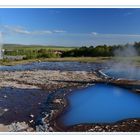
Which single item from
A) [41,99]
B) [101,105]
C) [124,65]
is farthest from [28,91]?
[124,65]

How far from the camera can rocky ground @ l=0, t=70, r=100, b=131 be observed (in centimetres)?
343

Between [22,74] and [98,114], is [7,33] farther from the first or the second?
[98,114]

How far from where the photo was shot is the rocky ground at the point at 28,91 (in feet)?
11.3

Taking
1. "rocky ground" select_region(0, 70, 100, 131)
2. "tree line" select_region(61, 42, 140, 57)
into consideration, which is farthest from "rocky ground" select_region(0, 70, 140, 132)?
"tree line" select_region(61, 42, 140, 57)

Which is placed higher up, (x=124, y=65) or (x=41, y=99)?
(x=124, y=65)

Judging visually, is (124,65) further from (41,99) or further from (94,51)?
(41,99)

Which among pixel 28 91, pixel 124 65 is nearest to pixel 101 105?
pixel 124 65

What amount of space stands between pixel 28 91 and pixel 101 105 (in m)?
0.45

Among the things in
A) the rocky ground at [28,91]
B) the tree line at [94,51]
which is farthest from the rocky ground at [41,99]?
the tree line at [94,51]

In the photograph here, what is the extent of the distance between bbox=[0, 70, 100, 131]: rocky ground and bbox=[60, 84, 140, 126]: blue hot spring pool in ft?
0.24

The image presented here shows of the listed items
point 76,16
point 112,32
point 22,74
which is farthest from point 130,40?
point 22,74

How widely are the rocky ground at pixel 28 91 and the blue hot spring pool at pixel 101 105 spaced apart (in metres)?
0.07

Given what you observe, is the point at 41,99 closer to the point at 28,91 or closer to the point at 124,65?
the point at 28,91

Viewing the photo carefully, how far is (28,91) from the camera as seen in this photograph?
3.51m
